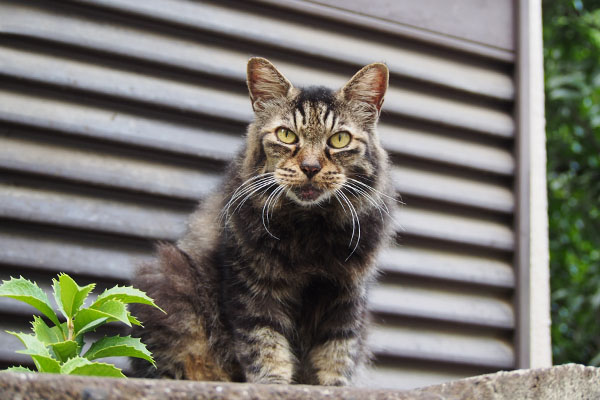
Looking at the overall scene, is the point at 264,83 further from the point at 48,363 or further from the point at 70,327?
the point at 48,363

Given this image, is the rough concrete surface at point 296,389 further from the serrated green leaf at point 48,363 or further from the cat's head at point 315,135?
the cat's head at point 315,135

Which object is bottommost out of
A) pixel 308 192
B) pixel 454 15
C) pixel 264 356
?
pixel 264 356

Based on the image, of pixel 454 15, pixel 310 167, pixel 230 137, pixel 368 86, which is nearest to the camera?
pixel 310 167

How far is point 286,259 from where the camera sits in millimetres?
2154

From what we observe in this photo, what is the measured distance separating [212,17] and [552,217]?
3630 mm

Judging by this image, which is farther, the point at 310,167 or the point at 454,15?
the point at 454,15

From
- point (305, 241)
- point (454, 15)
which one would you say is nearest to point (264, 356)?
point (305, 241)

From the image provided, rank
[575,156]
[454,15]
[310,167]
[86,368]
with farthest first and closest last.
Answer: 1. [575,156]
2. [454,15]
3. [310,167]
4. [86,368]

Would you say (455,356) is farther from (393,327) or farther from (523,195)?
(523,195)

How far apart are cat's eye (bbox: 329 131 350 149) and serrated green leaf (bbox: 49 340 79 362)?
3.72 feet

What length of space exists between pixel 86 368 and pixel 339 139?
1.21m

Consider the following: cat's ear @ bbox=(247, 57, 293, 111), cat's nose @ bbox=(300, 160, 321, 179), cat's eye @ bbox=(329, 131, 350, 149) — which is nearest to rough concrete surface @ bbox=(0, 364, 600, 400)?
cat's nose @ bbox=(300, 160, 321, 179)

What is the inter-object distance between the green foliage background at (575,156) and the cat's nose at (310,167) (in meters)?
3.22

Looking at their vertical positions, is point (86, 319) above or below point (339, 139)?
below
